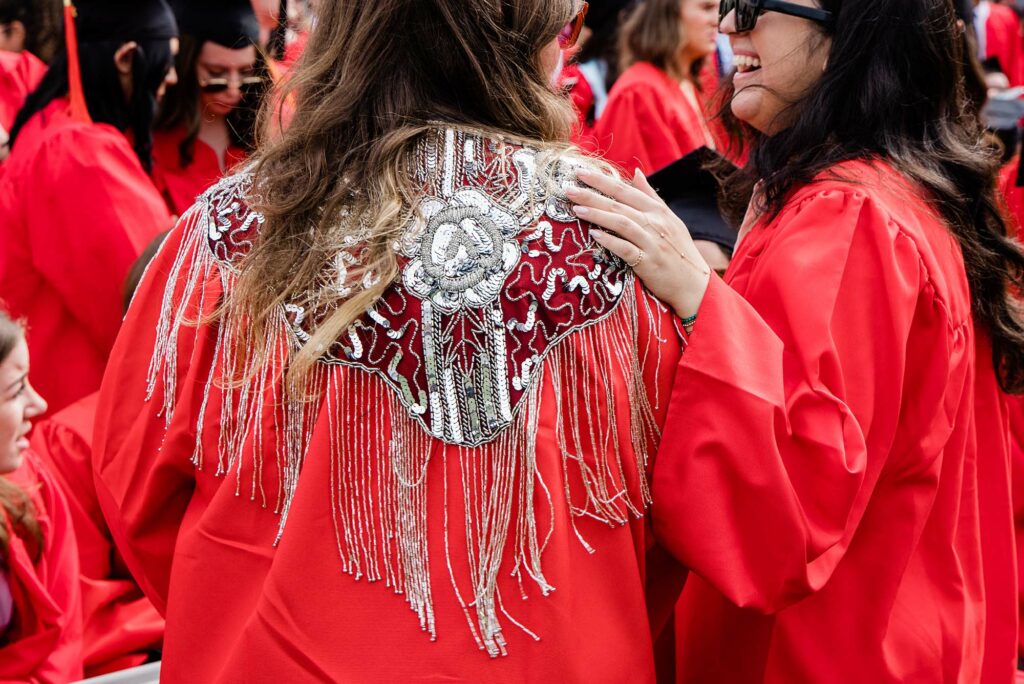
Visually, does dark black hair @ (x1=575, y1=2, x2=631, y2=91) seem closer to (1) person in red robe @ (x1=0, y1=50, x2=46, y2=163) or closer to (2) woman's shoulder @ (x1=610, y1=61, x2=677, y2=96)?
(2) woman's shoulder @ (x1=610, y1=61, x2=677, y2=96)

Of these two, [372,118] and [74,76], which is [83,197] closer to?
[74,76]

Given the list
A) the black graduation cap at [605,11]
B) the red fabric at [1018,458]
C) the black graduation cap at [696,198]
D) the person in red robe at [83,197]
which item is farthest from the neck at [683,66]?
the red fabric at [1018,458]

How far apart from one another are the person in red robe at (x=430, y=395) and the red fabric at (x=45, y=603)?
1.08 metres

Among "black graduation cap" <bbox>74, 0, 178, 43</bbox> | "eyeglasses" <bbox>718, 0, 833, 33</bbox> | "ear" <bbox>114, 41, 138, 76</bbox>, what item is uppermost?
"eyeglasses" <bbox>718, 0, 833, 33</bbox>

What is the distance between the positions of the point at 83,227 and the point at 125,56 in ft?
2.33

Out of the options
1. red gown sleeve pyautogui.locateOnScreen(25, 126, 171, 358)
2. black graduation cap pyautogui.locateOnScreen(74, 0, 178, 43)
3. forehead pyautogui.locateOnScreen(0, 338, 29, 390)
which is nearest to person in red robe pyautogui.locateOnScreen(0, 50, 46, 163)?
black graduation cap pyautogui.locateOnScreen(74, 0, 178, 43)

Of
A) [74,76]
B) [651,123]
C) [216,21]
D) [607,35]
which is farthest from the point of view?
[607,35]

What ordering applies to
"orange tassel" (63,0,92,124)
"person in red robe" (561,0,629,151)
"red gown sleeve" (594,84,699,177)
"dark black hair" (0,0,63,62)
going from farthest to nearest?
"person in red robe" (561,0,629,151), "red gown sleeve" (594,84,699,177), "dark black hair" (0,0,63,62), "orange tassel" (63,0,92,124)

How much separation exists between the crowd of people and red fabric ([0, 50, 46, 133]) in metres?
3.52

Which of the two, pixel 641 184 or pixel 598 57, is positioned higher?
pixel 641 184

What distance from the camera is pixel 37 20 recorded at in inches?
205

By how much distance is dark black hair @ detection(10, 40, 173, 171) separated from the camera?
13.3 ft

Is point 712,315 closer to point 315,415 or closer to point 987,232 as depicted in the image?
point 315,415

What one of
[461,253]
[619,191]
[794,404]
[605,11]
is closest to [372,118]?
[461,253]
